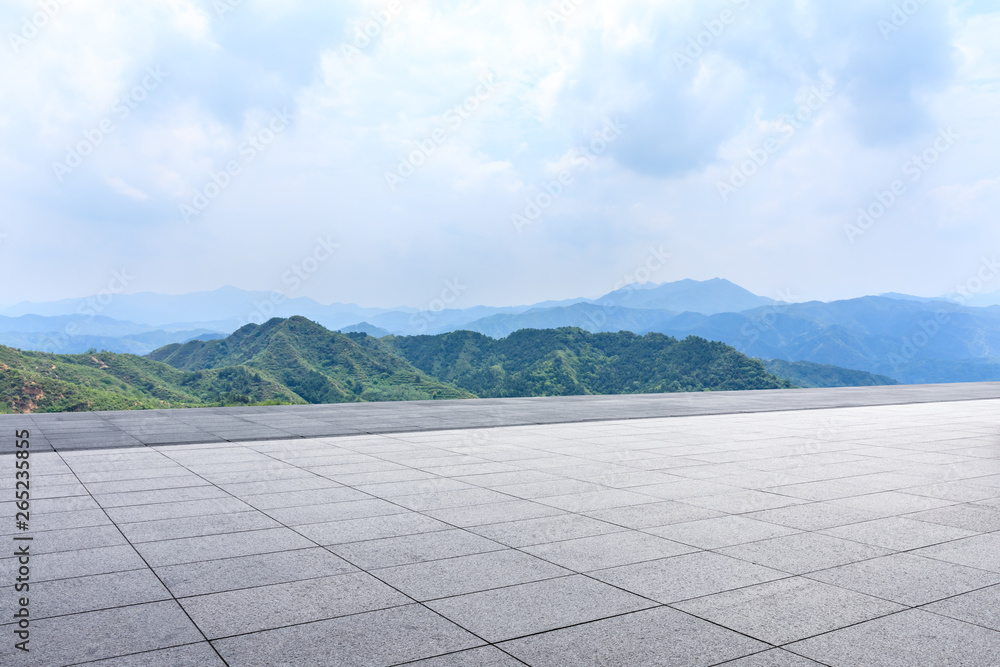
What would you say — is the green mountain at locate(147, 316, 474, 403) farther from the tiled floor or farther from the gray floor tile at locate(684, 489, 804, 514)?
the gray floor tile at locate(684, 489, 804, 514)

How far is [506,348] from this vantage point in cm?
8825

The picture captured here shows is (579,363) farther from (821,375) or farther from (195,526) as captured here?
(195,526)

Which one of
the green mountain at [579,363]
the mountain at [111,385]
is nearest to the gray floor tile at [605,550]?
the mountain at [111,385]

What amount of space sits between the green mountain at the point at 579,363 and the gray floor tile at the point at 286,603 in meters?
53.4

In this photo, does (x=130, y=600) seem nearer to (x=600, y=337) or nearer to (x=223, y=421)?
(x=223, y=421)

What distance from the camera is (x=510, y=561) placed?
15.7 feet

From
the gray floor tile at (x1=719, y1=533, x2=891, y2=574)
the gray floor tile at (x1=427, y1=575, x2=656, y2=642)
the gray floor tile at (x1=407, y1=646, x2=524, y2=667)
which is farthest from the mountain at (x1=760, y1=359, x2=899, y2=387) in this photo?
the gray floor tile at (x1=407, y1=646, x2=524, y2=667)

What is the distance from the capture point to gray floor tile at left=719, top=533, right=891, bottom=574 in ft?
15.5

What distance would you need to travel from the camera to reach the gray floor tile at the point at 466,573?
423cm

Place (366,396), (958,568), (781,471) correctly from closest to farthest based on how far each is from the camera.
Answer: (958,568), (781,471), (366,396)

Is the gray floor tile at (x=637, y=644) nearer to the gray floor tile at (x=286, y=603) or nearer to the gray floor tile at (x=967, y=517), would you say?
the gray floor tile at (x=286, y=603)

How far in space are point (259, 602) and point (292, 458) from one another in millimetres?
5645

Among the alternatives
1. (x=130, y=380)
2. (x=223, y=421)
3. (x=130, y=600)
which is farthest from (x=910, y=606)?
(x=130, y=380)

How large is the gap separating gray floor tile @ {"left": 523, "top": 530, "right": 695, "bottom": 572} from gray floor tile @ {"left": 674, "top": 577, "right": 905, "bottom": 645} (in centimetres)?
80
